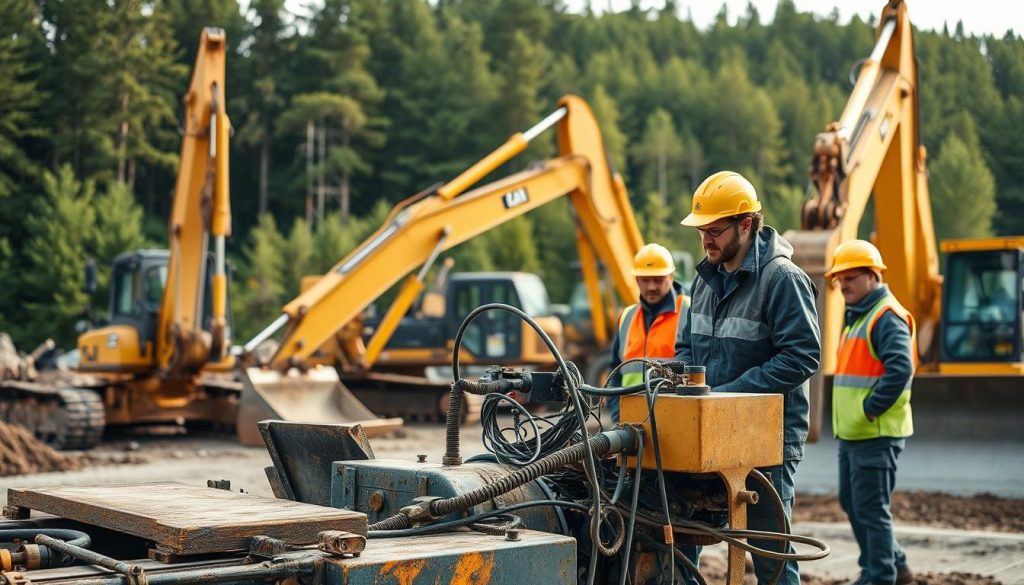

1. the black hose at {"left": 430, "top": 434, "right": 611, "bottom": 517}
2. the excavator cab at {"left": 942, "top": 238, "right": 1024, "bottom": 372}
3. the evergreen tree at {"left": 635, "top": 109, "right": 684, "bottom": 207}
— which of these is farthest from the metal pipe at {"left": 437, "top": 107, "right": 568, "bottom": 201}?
the evergreen tree at {"left": 635, "top": 109, "right": 684, "bottom": 207}

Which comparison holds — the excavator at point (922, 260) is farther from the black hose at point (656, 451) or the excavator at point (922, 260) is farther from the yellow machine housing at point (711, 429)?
the black hose at point (656, 451)

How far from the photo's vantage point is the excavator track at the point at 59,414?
50.0 feet

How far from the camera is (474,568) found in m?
3.46

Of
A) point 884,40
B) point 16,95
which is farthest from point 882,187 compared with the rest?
point 16,95

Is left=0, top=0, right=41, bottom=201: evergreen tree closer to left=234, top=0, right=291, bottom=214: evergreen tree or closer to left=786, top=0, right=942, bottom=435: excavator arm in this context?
left=234, top=0, right=291, bottom=214: evergreen tree

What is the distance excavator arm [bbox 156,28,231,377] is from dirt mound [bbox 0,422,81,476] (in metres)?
2.17

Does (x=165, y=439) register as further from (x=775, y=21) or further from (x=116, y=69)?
(x=775, y=21)

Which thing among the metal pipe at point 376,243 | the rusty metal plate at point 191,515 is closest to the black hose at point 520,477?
the rusty metal plate at point 191,515

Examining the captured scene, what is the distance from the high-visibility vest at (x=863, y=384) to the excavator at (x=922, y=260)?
399 centimetres

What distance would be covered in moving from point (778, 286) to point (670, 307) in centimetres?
238

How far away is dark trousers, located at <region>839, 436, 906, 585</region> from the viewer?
644 centimetres

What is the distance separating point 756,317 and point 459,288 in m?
17.2

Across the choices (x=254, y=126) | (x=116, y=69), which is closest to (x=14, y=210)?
(x=116, y=69)

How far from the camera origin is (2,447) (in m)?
13.4
